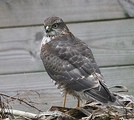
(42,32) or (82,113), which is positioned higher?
(42,32)

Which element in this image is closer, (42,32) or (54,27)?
(54,27)

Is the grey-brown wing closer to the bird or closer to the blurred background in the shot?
the bird

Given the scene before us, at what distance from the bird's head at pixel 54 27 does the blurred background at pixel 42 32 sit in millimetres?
403

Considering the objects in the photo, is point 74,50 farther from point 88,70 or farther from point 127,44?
point 127,44

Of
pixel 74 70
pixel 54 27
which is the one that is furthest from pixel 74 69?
pixel 54 27

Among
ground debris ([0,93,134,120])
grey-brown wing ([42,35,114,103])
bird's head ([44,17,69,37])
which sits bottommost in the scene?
ground debris ([0,93,134,120])

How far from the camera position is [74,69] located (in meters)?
4.07

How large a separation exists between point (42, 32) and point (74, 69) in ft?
3.38

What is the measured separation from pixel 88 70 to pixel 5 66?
4.14 ft

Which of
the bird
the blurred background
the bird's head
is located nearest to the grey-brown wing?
the bird

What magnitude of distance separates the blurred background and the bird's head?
1.32ft

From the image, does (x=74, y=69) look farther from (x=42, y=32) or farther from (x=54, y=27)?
(x=42, y=32)

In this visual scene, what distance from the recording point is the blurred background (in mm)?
5062

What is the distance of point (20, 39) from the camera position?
508 centimetres
